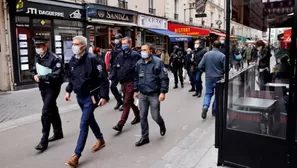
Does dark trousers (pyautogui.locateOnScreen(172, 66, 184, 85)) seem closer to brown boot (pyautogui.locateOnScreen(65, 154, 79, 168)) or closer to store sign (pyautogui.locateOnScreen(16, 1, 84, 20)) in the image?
store sign (pyautogui.locateOnScreen(16, 1, 84, 20))

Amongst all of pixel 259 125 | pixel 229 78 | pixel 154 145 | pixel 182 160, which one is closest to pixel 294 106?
pixel 259 125

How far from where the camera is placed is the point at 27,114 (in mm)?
6867

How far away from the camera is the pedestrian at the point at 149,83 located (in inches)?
175

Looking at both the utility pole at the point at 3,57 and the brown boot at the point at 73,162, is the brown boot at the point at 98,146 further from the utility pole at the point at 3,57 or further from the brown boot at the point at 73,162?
the utility pole at the point at 3,57

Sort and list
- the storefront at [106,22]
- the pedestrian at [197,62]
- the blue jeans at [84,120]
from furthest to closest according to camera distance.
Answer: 1. the storefront at [106,22]
2. the pedestrian at [197,62]
3. the blue jeans at [84,120]

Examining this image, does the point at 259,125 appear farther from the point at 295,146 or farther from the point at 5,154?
the point at 5,154

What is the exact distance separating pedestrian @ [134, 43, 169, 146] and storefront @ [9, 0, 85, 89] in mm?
6922

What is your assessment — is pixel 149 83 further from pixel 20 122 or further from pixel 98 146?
pixel 20 122

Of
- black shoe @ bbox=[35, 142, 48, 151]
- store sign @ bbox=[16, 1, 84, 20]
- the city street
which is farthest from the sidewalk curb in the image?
store sign @ bbox=[16, 1, 84, 20]

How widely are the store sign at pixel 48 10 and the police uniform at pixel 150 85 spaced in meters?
6.98

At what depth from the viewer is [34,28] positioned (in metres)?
10.7

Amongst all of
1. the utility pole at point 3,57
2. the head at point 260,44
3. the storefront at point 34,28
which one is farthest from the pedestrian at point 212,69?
the utility pole at point 3,57

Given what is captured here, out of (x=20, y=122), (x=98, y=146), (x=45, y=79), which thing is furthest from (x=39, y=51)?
(x=20, y=122)

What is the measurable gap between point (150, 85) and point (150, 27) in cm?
1418
